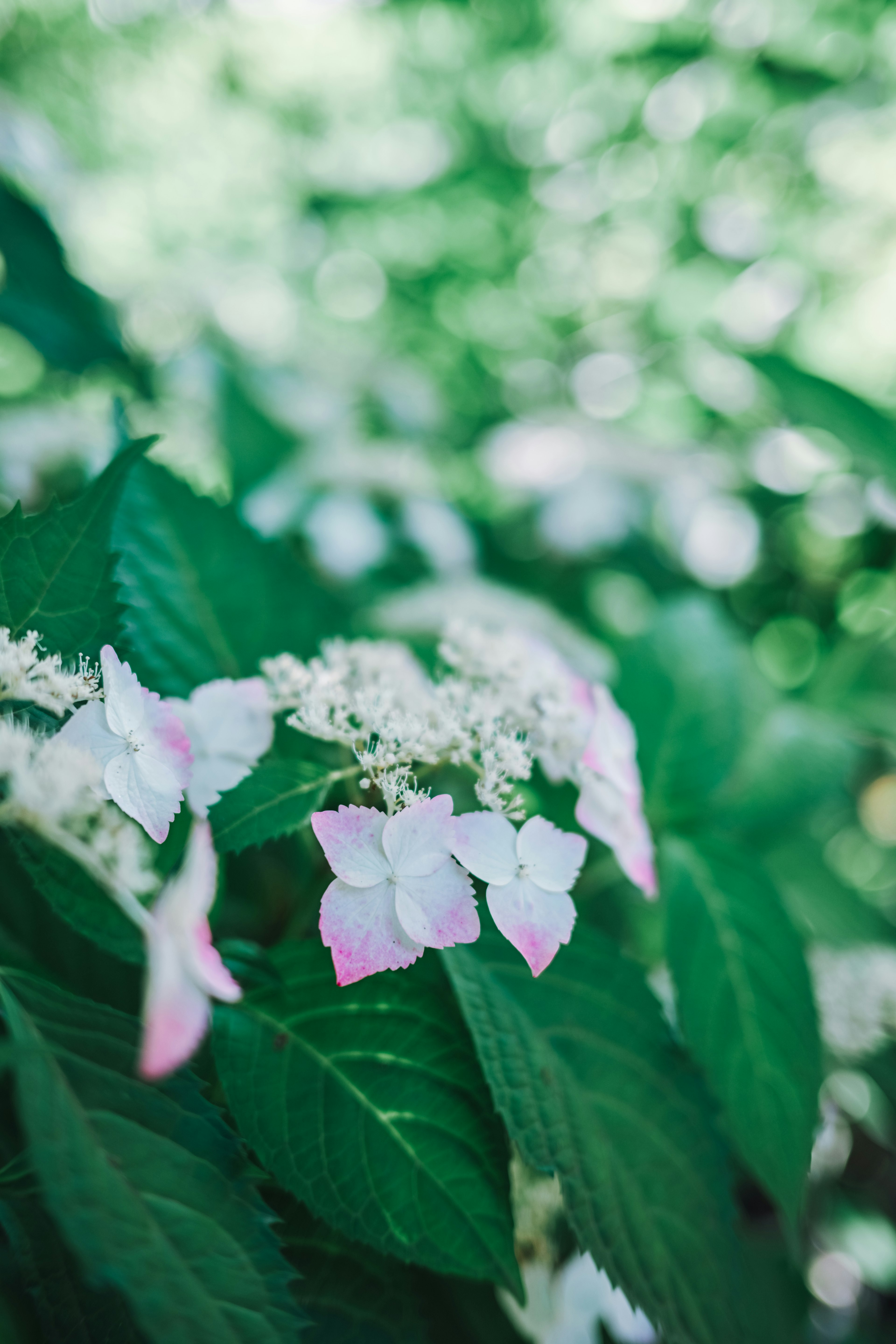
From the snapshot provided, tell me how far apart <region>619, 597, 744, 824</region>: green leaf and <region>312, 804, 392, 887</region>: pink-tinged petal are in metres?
0.33

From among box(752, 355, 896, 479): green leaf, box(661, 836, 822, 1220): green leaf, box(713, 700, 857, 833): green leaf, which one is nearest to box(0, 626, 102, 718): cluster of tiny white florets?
box(661, 836, 822, 1220): green leaf

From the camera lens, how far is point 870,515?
0.93 m

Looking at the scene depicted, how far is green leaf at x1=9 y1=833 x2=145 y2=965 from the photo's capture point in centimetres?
32

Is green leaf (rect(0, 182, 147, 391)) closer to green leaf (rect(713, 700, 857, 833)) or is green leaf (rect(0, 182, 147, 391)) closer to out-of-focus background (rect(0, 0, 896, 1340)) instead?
out-of-focus background (rect(0, 0, 896, 1340))

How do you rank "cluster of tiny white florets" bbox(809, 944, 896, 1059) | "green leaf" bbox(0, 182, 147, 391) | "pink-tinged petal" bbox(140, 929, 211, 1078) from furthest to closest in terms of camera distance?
"green leaf" bbox(0, 182, 147, 391)
"cluster of tiny white florets" bbox(809, 944, 896, 1059)
"pink-tinged petal" bbox(140, 929, 211, 1078)

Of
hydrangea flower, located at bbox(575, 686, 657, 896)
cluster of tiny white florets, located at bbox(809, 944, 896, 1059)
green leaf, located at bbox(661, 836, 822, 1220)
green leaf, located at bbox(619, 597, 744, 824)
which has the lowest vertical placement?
cluster of tiny white florets, located at bbox(809, 944, 896, 1059)

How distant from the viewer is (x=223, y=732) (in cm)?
36

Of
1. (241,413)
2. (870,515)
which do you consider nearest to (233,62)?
(241,413)

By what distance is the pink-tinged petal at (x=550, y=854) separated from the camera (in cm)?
32

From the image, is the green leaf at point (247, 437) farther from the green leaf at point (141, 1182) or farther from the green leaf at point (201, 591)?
the green leaf at point (141, 1182)

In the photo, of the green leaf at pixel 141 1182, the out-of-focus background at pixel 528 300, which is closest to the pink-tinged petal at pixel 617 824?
the green leaf at pixel 141 1182

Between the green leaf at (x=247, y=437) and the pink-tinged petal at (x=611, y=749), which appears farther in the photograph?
the green leaf at (x=247, y=437)

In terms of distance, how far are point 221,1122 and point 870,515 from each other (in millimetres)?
944

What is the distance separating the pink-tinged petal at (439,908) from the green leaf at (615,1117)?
0.06 m
